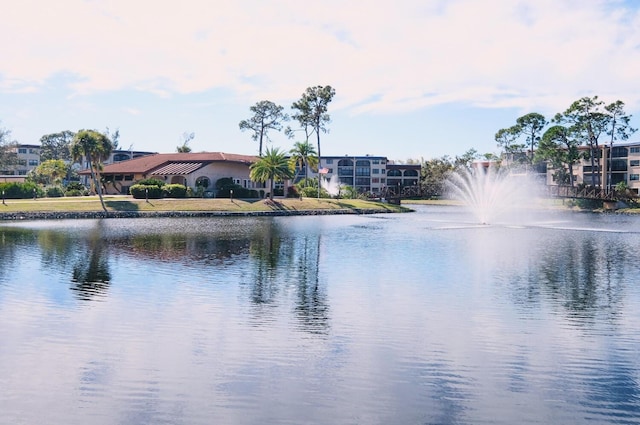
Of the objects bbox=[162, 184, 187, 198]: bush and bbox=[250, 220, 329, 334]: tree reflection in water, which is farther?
bbox=[162, 184, 187, 198]: bush

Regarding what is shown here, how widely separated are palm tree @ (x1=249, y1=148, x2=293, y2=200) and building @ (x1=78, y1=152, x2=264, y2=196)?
9204 mm

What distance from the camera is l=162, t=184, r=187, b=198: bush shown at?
89.3 metres

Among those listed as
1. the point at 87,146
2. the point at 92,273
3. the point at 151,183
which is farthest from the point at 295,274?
the point at 151,183

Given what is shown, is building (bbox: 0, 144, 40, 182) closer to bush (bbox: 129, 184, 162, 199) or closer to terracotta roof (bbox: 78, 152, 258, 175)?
terracotta roof (bbox: 78, 152, 258, 175)

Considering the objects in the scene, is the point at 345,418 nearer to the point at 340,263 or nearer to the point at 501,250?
the point at 340,263

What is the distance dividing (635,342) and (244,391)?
1169 centimetres

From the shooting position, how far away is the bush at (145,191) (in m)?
86.1

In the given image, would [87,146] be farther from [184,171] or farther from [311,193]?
[311,193]

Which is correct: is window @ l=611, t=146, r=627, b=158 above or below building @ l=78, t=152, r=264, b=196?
above

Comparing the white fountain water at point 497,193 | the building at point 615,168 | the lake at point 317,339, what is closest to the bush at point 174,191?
the white fountain water at point 497,193

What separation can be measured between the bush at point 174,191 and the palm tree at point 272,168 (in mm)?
11030

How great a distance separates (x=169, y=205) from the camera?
3206 inches

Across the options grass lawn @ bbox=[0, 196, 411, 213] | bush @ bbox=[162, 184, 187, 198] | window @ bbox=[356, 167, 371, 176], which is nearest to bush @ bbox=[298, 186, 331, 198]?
grass lawn @ bbox=[0, 196, 411, 213]

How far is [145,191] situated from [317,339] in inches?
2875
